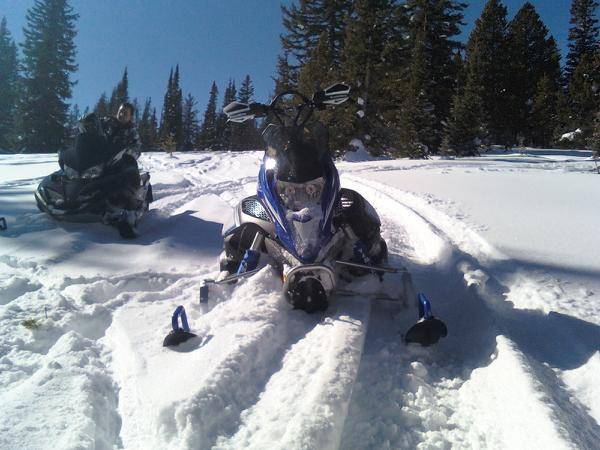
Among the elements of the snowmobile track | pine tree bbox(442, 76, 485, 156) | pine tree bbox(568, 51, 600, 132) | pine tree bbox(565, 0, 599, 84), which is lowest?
the snowmobile track

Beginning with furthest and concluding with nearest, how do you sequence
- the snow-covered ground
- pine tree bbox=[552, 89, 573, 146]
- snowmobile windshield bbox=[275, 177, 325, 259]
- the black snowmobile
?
pine tree bbox=[552, 89, 573, 146], the black snowmobile, snowmobile windshield bbox=[275, 177, 325, 259], the snow-covered ground

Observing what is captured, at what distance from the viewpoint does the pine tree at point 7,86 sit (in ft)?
113

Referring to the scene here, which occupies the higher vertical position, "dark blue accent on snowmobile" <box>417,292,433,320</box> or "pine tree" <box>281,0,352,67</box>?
"pine tree" <box>281,0,352,67</box>

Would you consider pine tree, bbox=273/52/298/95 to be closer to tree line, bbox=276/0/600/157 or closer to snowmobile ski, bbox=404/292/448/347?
tree line, bbox=276/0/600/157

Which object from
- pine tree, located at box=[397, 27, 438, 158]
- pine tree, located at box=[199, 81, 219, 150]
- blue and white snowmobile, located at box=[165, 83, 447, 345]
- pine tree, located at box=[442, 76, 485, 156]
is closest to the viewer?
blue and white snowmobile, located at box=[165, 83, 447, 345]

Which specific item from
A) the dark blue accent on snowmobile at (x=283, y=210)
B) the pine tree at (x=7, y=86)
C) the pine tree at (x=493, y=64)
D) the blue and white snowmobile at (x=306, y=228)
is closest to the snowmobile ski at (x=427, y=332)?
the blue and white snowmobile at (x=306, y=228)

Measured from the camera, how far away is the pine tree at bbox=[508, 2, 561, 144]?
29.6 meters

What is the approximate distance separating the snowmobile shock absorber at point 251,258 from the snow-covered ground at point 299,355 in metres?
0.14

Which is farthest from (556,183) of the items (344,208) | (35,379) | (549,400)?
(35,379)

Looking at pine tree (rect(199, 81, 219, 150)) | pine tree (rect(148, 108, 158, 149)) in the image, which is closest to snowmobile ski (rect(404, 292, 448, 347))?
pine tree (rect(199, 81, 219, 150))

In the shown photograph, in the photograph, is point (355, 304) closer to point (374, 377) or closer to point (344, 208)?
point (374, 377)

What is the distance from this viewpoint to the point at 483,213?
4852mm

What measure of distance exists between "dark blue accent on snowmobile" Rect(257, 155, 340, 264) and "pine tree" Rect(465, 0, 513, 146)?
2563 centimetres

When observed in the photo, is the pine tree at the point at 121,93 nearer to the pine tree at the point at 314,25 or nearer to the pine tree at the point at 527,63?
the pine tree at the point at 314,25
